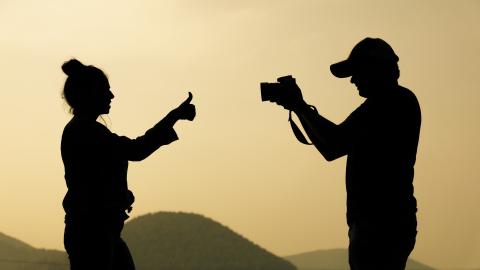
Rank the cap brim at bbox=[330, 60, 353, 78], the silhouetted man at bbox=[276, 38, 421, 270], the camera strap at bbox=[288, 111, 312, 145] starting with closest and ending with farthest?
the silhouetted man at bbox=[276, 38, 421, 270] → the cap brim at bbox=[330, 60, 353, 78] → the camera strap at bbox=[288, 111, 312, 145]

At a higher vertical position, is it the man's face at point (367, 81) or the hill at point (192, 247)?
the man's face at point (367, 81)

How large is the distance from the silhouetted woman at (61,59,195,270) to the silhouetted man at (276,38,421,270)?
1937 mm

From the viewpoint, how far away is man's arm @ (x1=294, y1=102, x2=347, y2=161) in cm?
676

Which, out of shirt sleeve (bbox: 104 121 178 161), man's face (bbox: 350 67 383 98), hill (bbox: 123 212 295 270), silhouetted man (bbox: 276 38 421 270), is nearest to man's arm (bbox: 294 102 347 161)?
silhouetted man (bbox: 276 38 421 270)

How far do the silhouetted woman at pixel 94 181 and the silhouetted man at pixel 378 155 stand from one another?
1.94 meters

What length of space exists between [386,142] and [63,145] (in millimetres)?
3156

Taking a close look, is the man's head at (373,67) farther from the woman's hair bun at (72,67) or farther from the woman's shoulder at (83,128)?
the woman's hair bun at (72,67)

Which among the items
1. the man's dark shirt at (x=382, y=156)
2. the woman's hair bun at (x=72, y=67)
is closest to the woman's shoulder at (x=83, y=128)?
the woman's hair bun at (x=72, y=67)

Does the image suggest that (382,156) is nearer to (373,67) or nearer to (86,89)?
(373,67)

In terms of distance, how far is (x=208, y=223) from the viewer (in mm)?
199125

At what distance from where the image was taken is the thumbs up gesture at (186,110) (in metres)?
8.30

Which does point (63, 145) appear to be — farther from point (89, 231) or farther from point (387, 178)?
point (387, 178)

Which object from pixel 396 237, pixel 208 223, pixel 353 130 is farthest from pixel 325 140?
pixel 208 223

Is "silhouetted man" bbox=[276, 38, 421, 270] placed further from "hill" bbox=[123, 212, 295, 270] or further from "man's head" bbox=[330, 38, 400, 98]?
"hill" bbox=[123, 212, 295, 270]
